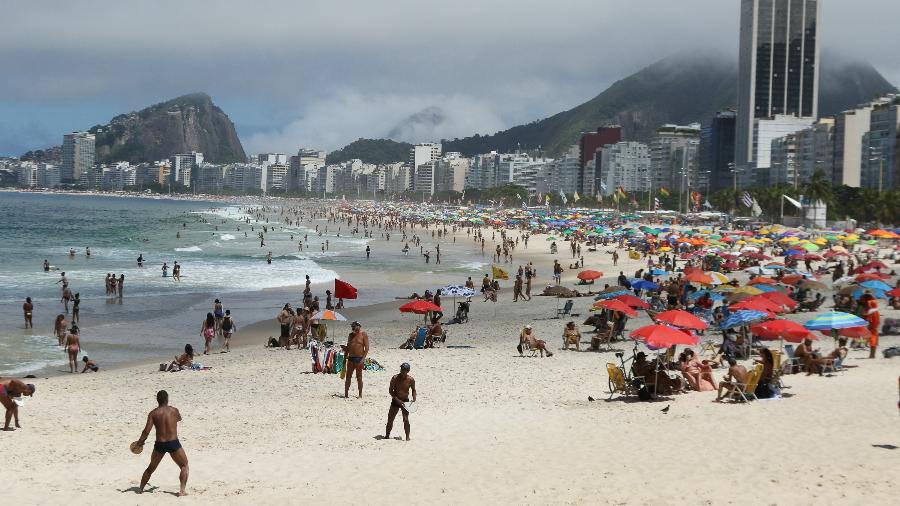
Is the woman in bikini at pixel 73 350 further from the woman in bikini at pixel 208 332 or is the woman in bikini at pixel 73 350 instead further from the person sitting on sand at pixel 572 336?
the person sitting on sand at pixel 572 336

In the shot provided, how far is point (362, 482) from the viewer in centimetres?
852

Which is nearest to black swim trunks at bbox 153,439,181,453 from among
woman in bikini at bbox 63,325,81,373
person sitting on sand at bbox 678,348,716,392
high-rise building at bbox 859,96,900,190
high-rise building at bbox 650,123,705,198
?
person sitting on sand at bbox 678,348,716,392

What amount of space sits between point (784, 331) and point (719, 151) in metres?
174

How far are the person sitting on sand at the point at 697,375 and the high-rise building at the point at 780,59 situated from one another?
6858 inches

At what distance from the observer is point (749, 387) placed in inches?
466

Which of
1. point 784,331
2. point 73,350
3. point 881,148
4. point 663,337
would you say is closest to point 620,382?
point 663,337

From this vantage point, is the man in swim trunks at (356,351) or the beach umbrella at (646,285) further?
the beach umbrella at (646,285)

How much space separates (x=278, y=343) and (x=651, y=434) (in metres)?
11.9

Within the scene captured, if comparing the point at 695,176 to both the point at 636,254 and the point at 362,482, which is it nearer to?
the point at 636,254

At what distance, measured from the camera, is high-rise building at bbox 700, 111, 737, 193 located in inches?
6988

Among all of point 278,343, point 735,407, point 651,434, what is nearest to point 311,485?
point 651,434

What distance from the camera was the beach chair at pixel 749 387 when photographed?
11789mm

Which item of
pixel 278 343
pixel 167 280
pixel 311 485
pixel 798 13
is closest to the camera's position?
pixel 311 485

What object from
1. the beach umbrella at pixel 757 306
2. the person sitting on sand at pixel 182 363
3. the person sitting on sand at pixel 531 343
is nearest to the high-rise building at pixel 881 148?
the beach umbrella at pixel 757 306
